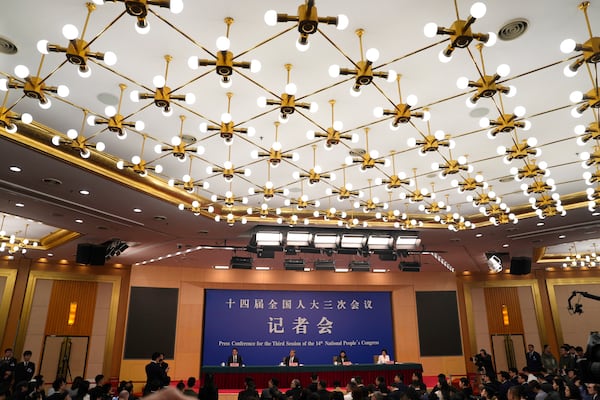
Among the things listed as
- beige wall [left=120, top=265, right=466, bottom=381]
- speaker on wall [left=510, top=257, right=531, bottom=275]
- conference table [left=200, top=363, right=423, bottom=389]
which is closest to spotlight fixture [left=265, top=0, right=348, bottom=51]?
conference table [left=200, top=363, right=423, bottom=389]

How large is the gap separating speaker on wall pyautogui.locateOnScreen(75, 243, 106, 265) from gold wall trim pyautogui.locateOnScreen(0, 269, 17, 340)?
4631mm

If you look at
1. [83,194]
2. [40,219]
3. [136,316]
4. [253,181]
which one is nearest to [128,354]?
[136,316]

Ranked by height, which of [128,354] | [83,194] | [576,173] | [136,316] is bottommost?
[128,354]

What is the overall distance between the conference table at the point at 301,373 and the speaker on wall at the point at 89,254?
3.89m

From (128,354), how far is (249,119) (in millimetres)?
10864

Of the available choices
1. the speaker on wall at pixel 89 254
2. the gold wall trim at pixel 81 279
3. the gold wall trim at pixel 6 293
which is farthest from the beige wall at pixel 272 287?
the speaker on wall at pixel 89 254

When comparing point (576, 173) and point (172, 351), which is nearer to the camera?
point (576, 173)

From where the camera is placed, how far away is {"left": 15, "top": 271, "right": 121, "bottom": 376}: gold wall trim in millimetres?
12695

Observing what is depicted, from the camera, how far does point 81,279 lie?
1377 centimetres

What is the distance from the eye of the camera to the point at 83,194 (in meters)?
7.23

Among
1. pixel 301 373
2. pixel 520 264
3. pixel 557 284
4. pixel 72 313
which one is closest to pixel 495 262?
pixel 520 264

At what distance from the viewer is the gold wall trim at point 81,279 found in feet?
41.7

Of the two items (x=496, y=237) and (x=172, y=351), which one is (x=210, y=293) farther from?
(x=496, y=237)

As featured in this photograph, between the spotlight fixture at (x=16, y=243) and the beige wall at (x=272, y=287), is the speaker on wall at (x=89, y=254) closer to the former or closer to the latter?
the spotlight fixture at (x=16, y=243)
